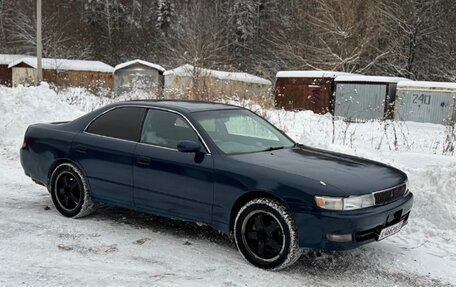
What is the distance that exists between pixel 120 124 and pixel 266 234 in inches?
88.2

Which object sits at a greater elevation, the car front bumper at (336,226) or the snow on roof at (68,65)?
the snow on roof at (68,65)

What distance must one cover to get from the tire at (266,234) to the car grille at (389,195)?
0.81 meters

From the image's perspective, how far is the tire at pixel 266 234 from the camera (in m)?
4.26

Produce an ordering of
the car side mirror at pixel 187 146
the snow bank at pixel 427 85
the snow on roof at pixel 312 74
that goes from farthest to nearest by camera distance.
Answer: the snow on roof at pixel 312 74
the snow bank at pixel 427 85
the car side mirror at pixel 187 146

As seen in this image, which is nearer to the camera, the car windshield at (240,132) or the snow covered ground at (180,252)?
the snow covered ground at (180,252)

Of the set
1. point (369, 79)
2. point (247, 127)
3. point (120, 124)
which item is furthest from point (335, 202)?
point (369, 79)

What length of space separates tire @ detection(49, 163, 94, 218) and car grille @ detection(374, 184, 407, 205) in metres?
3.25

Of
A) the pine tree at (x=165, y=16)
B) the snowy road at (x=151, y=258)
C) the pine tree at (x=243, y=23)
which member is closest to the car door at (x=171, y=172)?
the snowy road at (x=151, y=258)

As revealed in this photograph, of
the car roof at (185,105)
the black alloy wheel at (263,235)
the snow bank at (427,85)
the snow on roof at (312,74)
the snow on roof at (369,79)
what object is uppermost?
the snow on roof at (312,74)

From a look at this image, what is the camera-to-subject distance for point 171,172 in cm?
494

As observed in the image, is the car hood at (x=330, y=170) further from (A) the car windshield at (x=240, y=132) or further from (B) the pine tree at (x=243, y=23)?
(B) the pine tree at (x=243, y=23)

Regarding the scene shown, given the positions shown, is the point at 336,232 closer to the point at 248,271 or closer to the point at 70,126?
the point at 248,271

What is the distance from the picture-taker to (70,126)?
19.7 feet

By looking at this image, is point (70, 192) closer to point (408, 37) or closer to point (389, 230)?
point (389, 230)
